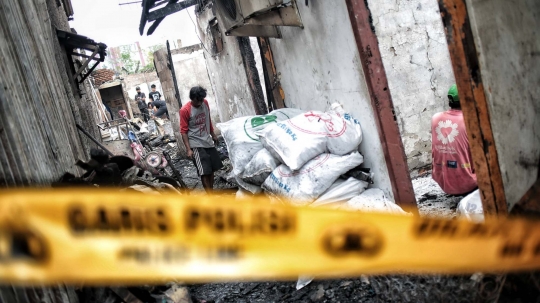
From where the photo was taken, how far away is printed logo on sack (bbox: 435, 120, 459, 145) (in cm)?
338

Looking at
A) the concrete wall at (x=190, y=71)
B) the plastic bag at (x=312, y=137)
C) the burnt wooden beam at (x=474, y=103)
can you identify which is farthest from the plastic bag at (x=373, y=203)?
the concrete wall at (x=190, y=71)

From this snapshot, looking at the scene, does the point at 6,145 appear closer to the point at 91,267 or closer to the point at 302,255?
the point at 91,267

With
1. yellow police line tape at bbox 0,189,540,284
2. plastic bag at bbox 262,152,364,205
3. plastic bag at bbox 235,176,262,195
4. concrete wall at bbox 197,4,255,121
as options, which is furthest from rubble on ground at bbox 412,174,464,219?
concrete wall at bbox 197,4,255,121

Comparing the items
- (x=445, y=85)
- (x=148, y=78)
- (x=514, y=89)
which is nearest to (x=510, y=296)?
(x=514, y=89)

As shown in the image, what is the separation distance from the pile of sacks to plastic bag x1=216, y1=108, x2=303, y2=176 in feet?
0.76

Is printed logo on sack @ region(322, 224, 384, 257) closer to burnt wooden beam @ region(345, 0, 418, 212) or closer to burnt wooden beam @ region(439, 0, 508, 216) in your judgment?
burnt wooden beam @ region(439, 0, 508, 216)

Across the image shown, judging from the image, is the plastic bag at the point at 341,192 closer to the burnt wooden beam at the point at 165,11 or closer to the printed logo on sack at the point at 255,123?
the printed logo on sack at the point at 255,123

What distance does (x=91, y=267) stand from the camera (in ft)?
4.52

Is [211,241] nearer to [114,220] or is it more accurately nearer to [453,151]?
[114,220]

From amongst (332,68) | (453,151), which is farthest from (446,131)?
(332,68)

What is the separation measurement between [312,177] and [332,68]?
1.21m

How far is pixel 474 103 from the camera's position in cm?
217

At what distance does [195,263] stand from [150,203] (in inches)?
10.8

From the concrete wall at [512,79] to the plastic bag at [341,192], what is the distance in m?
1.45
